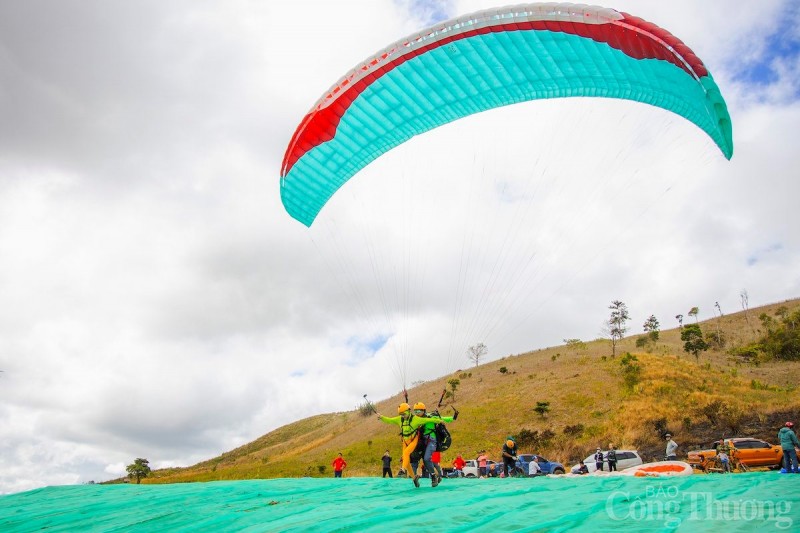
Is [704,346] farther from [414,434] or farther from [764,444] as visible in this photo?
[414,434]

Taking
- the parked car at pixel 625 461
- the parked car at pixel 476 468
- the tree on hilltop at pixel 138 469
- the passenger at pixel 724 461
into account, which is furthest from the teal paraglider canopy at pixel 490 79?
the tree on hilltop at pixel 138 469

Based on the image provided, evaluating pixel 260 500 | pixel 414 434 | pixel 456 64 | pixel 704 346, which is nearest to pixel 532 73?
pixel 456 64

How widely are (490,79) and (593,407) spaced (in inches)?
1159

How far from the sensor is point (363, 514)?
207 inches

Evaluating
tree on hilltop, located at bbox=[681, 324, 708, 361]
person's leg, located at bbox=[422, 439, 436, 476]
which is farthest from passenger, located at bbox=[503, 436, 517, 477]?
tree on hilltop, located at bbox=[681, 324, 708, 361]

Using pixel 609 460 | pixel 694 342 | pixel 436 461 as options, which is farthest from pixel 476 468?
pixel 694 342

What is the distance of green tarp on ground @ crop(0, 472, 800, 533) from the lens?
14.4ft

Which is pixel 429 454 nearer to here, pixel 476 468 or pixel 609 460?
pixel 609 460

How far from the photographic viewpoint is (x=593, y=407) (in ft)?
113

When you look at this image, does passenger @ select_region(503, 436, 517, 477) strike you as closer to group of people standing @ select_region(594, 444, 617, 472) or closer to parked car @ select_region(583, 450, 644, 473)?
group of people standing @ select_region(594, 444, 617, 472)

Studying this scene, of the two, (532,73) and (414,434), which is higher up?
(532,73)

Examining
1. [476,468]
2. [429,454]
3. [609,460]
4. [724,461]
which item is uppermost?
[429,454]

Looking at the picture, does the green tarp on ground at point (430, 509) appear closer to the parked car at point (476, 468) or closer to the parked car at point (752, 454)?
the parked car at point (752, 454)

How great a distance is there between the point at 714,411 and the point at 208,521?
31072mm
